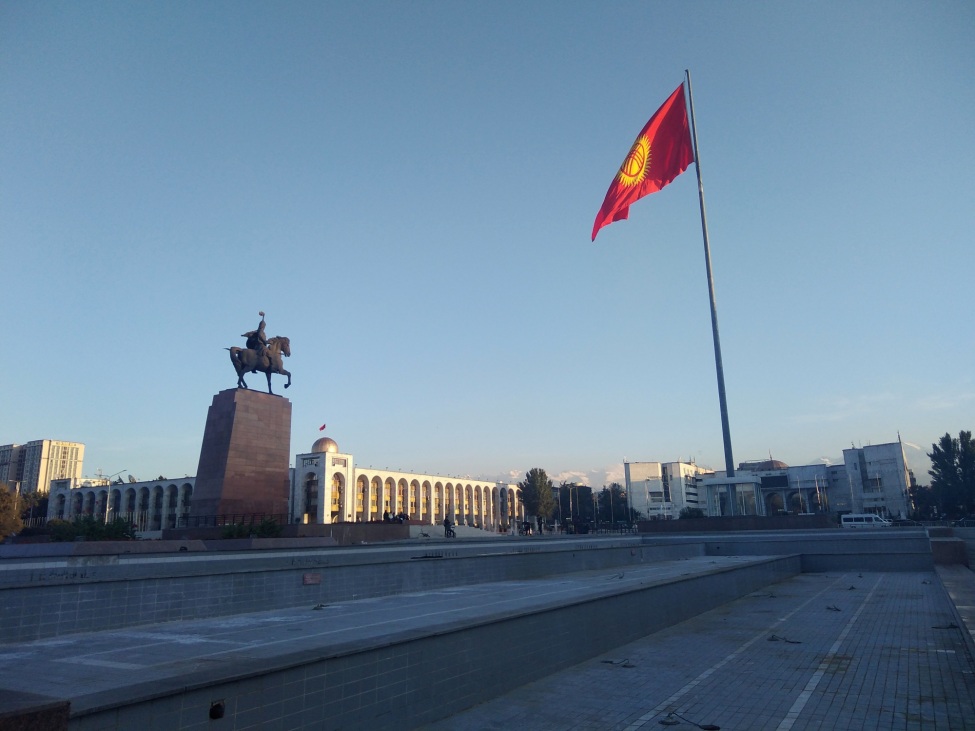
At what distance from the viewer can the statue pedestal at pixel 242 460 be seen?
2609cm

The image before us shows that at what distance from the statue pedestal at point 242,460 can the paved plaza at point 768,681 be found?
1888cm

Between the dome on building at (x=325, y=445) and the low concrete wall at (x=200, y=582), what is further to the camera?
the dome on building at (x=325, y=445)

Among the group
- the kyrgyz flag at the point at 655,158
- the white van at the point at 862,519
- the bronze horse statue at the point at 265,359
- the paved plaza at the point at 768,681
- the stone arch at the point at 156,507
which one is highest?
the kyrgyz flag at the point at 655,158

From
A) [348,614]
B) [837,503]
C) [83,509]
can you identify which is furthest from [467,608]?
A: [837,503]

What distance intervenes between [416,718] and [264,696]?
1995 mm

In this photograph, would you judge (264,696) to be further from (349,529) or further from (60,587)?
(349,529)

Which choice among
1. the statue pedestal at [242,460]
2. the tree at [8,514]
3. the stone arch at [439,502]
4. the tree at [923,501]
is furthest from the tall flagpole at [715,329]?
the stone arch at [439,502]

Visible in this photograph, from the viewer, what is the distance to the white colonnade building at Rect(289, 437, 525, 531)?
82062 millimetres

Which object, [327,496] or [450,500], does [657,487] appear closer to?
[450,500]

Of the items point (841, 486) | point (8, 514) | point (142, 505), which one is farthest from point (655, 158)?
point (841, 486)

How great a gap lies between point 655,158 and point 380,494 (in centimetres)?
7253

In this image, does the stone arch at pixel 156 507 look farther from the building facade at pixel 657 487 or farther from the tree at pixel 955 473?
the tree at pixel 955 473

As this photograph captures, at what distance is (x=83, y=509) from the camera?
9538 cm

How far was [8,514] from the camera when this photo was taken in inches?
1468
